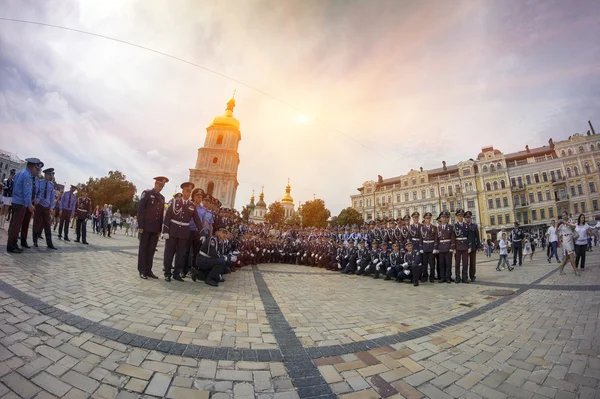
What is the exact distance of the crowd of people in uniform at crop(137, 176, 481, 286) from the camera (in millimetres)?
5848

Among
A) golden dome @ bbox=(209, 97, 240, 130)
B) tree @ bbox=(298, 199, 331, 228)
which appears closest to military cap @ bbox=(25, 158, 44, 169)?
tree @ bbox=(298, 199, 331, 228)

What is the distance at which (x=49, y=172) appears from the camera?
314 inches

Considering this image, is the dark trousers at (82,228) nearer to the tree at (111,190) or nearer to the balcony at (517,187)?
the tree at (111,190)

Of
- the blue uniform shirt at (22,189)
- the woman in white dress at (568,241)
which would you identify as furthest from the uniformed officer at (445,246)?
the blue uniform shirt at (22,189)

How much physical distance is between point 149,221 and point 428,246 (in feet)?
28.5

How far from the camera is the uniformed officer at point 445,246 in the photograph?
7938 millimetres

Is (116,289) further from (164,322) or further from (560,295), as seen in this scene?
(560,295)

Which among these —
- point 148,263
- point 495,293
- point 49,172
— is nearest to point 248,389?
point 148,263

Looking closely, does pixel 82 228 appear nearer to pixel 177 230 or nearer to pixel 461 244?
pixel 177 230

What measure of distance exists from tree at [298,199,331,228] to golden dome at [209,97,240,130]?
2522 cm

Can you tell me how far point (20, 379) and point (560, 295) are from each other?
27.8 feet

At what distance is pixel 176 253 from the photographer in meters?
5.80

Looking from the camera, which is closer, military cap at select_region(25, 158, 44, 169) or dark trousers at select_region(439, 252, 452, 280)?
military cap at select_region(25, 158, 44, 169)

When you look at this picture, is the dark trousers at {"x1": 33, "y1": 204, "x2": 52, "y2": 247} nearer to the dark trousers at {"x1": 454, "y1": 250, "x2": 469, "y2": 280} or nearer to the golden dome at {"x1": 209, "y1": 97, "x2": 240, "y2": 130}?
the dark trousers at {"x1": 454, "y1": 250, "x2": 469, "y2": 280}
